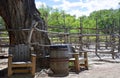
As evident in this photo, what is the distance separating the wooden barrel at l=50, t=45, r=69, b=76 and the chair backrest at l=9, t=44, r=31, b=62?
2.34ft

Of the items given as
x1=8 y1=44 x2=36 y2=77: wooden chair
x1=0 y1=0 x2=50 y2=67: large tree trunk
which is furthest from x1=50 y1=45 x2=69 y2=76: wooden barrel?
x1=0 y1=0 x2=50 y2=67: large tree trunk

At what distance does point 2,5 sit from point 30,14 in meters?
0.94

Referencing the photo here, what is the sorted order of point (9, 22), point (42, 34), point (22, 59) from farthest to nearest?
1. point (42, 34)
2. point (9, 22)
3. point (22, 59)

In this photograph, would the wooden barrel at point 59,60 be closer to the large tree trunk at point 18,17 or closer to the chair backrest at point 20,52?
the chair backrest at point 20,52

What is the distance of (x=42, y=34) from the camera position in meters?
9.77

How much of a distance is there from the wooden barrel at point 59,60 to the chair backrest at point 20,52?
71 cm

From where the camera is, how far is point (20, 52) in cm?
833

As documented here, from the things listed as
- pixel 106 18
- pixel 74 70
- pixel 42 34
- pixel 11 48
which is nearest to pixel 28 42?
pixel 11 48

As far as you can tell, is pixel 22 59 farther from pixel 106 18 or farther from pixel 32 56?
pixel 106 18

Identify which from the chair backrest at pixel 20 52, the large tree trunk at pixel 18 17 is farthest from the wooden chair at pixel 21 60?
the large tree trunk at pixel 18 17

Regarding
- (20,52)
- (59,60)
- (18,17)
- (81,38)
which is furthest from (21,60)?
(81,38)

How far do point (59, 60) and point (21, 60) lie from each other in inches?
43.5

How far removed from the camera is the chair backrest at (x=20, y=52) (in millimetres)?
8297

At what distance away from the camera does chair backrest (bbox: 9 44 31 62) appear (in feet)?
27.2
